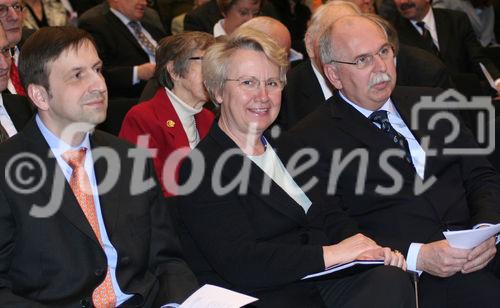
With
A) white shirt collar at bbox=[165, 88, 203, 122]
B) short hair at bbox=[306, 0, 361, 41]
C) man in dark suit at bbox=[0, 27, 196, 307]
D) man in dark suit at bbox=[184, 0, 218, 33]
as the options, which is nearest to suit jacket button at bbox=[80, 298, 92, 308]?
man in dark suit at bbox=[0, 27, 196, 307]

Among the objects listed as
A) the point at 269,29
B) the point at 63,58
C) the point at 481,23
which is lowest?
the point at 481,23

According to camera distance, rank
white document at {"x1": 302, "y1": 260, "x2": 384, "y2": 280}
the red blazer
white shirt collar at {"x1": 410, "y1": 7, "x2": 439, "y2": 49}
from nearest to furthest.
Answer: white document at {"x1": 302, "y1": 260, "x2": 384, "y2": 280}, the red blazer, white shirt collar at {"x1": 410, "y1": 7, "x2": 439, "y2": 49}

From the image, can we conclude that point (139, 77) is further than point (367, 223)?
Yes

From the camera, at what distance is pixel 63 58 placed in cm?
280

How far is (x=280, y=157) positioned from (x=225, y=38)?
21.0 inches

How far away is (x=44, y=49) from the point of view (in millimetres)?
2791

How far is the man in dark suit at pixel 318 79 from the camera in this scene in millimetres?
4411

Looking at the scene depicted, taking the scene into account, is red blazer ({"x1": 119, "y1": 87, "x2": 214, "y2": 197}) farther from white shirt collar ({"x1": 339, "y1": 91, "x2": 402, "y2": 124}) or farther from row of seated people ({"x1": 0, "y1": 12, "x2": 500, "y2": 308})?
white shirt collar ({"x1": 339, "y1": 91, "x2": 402, "y2": 124})

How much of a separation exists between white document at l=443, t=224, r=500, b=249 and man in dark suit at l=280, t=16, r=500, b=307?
151mm

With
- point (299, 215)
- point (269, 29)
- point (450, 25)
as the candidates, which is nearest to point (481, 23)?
point (450, 25)

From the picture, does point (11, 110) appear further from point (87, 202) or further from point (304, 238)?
point (304, 238)

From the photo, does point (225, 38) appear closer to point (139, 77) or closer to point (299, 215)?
point (299, 215)

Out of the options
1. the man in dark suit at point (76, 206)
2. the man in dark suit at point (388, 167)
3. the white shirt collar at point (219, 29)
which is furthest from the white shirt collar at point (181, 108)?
the white shirt collar at point (219, 29)

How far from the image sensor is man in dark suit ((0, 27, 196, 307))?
2.64 meters
